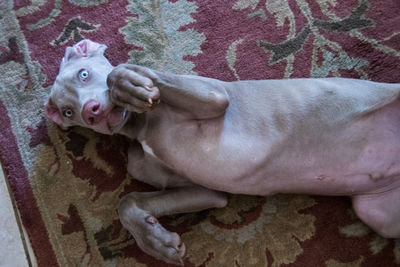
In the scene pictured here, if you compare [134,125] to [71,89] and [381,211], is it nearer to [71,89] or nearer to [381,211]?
[71,89]

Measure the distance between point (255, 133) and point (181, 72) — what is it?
694 mm

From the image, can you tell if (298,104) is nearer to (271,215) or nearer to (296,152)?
(296,152)

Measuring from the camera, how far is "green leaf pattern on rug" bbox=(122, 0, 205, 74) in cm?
228

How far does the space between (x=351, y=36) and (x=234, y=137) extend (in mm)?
944

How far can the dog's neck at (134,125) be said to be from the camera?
1.86 m

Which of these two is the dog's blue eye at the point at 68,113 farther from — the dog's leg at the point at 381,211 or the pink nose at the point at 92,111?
the dog's leg at the point at 381,211

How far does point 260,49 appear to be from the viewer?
224 centimetres

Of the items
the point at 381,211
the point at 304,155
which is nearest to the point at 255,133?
the point at 304,155

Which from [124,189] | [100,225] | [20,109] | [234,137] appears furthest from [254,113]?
[20,109]

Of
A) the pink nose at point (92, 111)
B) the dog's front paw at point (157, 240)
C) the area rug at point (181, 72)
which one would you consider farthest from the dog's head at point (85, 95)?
the dog's front paw at point (157, 240)

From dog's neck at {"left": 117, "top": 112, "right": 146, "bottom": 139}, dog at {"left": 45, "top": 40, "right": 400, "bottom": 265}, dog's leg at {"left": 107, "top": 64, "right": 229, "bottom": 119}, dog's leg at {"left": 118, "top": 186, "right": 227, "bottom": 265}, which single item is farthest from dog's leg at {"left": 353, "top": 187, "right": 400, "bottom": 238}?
dog's neck at {"left": 117, "top": 112, "right": 146, "bottom": 139}

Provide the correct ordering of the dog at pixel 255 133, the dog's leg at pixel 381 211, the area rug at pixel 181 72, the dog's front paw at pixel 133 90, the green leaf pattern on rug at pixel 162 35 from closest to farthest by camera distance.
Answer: the dog's front paw at pixel 133 90 < the dog at pixel 255 133 < the dog's leg at pixel 381 211 < the area rug at pixel 181 72 < the green leaf pattern on rug at pixel 162 35

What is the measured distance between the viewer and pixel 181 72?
225 cm

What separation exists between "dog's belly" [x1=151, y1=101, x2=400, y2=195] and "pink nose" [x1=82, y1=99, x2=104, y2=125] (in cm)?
32
